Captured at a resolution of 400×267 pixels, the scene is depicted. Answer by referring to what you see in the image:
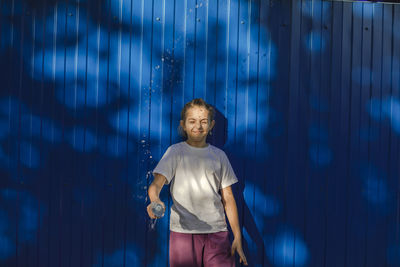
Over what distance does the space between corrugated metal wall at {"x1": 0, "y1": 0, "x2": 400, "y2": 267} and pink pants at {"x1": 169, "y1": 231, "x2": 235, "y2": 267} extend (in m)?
0.50

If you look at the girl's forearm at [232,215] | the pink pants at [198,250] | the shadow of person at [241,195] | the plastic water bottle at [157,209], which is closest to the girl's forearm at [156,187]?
the plastic water bottle at [157,209]

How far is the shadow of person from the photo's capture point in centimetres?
319

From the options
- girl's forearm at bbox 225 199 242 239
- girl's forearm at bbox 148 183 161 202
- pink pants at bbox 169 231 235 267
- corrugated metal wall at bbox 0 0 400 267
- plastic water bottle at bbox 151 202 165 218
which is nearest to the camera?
plastic water bottle at bbox 151 202 165 218

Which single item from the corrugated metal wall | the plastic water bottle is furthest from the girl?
the corrugated metal wall

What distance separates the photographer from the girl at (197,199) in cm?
266

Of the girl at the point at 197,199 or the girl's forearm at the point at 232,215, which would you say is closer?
the girl at the point at 197,199

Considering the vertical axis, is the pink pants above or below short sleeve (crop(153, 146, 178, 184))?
below

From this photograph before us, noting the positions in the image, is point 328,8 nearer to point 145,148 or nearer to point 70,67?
point 145,148

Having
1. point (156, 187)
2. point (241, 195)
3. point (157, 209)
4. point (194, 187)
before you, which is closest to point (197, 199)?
point (194, 187)

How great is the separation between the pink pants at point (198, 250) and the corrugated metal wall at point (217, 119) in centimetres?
50

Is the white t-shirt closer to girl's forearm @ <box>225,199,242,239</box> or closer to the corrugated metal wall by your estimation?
girl's forearm @ <box>225,199,242,239</box>

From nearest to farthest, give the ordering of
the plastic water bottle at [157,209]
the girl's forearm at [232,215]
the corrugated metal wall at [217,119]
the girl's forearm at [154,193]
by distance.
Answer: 1. the plastic water bottle at [157,209]
2. the girl's forearm at [154,193]
3. the girl's forearm at [232,215]
4. the corrugated metal wall at [217,119]

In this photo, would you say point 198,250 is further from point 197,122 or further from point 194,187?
point 197,122

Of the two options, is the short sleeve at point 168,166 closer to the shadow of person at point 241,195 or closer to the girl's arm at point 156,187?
the girl's arm at point 156,187
